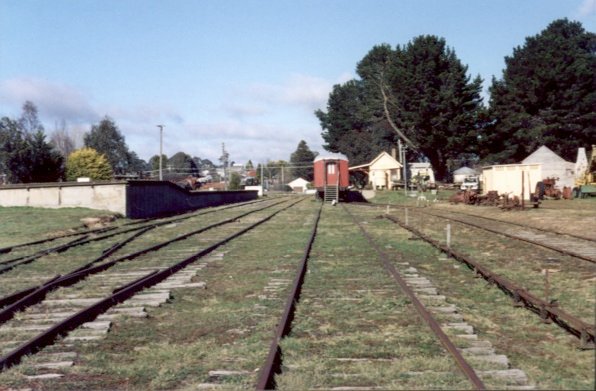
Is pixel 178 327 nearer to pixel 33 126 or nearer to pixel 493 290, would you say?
pixel 493 290

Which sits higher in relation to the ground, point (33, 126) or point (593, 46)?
point (593, 46)

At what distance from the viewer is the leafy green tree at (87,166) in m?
68.4

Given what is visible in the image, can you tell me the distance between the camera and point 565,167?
45000mm

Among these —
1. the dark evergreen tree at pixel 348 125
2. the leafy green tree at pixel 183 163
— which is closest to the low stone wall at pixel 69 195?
the dark evergreen tree at pixel 348 125

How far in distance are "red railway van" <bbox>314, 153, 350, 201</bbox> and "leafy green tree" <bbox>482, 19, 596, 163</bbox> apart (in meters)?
22.0

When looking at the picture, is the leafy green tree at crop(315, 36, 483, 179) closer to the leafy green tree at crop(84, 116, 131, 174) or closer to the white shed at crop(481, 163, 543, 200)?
the white shed at crop(481, 163, 543, 200)

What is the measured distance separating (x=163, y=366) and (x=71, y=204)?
2612 centimetres

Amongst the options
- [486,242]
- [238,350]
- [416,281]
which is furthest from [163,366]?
[486,242]

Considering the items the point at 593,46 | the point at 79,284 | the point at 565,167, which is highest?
the point at 593,46

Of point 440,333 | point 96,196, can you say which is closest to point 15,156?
point 96,196

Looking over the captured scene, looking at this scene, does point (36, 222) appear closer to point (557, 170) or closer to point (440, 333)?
point (440, 333)

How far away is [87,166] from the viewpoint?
69.1 meters

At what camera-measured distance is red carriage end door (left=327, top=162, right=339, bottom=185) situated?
40094 millimetres

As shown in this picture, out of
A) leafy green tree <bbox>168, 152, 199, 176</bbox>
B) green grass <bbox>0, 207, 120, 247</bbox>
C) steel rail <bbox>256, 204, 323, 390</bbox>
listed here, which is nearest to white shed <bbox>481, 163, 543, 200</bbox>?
green grass <bbox>0, 207, 120, 247</bbox>
